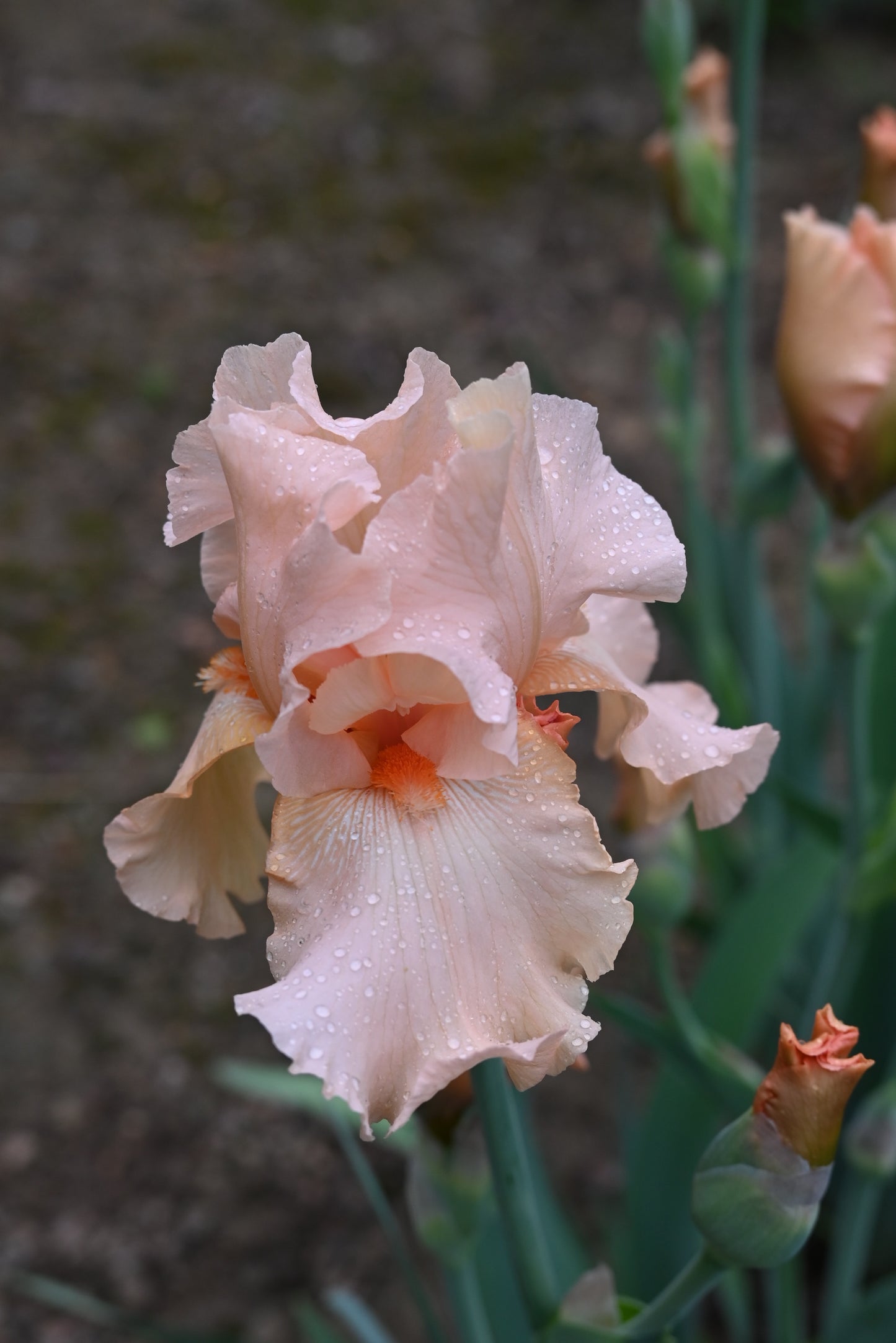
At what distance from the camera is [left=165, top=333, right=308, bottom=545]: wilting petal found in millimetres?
679

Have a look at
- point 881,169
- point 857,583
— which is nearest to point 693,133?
point 881,169

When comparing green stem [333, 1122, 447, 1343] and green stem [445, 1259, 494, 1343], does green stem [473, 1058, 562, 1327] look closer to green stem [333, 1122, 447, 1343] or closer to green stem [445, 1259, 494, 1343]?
green stem [445, 1259, 494, 1343]

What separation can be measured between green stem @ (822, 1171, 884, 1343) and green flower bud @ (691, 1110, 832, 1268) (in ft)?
1.79

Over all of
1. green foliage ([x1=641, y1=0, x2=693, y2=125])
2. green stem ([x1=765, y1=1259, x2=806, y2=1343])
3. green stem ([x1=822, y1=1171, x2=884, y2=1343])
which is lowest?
green stem ([x1=765, y1=1259, x2=806, y2=1343])

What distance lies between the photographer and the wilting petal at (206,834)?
68 cm

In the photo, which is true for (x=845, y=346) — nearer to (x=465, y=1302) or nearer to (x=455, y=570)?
(x=455, y=570)

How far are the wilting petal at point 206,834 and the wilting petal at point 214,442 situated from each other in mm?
107

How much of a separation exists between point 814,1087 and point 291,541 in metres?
0.41

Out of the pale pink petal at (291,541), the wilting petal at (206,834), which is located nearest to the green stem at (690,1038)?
the wilting petal at (206,834)

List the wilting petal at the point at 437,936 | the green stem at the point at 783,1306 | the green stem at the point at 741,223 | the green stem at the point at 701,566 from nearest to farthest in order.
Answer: the wilting petal at the point at 437,936 → the green stem at the point at 783,1306 → the green stem at the point at 741,223 → the green stem at the point at 701,566

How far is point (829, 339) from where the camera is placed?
113 centimetres

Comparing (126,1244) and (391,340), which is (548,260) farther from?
(126,1244)

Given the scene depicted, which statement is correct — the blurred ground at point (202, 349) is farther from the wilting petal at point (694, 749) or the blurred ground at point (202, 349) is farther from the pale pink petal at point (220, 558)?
the pale pink petal at point (220, 558)

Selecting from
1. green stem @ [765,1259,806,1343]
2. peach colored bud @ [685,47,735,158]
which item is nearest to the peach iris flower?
green stem @ [765,1259,806,1343]
